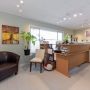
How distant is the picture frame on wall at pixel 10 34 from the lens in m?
4.43

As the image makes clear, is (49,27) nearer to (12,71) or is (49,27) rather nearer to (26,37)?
(26,37)

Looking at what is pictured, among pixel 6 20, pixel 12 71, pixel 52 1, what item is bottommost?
pixel 12 71

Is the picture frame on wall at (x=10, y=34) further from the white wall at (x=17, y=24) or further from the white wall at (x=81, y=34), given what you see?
the white wall at (x=81, y=34)

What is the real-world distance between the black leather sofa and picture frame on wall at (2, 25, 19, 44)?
86 centimetres

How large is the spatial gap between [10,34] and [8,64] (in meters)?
1.71

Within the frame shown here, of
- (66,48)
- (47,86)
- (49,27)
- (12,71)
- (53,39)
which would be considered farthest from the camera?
(53,39)

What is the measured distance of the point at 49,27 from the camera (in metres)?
6.39

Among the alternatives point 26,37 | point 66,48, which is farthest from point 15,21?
point 66,48

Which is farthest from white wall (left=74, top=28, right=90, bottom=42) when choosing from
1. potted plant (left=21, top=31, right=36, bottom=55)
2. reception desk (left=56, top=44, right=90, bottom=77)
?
potted plant (left=21, top=31, right=36, bottom=55)

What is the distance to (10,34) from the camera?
4617mm

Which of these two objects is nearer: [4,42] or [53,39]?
[4,42]

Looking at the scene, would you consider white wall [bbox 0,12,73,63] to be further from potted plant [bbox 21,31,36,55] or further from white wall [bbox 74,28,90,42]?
white wall [bbox 74,28,90,42]

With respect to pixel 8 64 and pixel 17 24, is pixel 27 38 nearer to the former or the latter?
pixel 17 24

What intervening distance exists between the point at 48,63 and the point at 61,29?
3.67 metres
